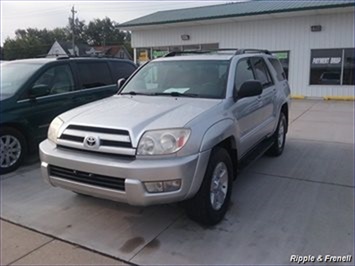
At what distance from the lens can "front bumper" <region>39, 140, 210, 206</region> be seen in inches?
127

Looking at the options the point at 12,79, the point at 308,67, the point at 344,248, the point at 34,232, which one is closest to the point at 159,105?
the point at 34,232

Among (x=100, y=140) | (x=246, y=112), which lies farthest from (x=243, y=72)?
(x=100, y=140)

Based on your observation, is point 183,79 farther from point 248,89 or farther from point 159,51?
point 159,51

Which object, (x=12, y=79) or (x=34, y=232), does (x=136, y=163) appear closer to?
(x=34, y=232)

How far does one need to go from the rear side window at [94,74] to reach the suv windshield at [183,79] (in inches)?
88.8

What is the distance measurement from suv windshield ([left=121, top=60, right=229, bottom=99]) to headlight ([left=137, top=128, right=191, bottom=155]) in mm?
1084

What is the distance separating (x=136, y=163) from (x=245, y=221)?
146cm

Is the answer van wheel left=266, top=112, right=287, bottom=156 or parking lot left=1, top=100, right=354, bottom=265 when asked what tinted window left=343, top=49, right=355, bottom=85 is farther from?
parking lot left=1, top=100, right=354, bottom=265

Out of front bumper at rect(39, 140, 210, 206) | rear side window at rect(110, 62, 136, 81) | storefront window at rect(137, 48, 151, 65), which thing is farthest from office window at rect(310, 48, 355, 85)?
front bumper at rect(39, 140, 210, 206)

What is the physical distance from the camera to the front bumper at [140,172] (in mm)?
3225

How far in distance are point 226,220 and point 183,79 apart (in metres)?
1.85

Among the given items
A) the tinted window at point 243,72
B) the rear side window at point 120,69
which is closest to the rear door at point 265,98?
the tinted window at point 243,72

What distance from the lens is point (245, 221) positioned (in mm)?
3949

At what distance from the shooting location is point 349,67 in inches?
625
